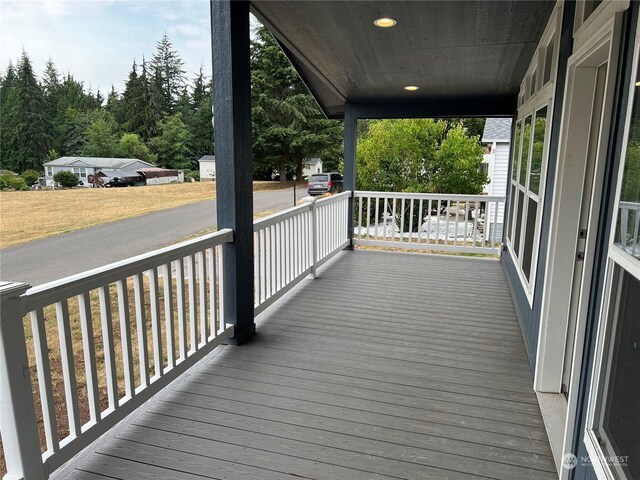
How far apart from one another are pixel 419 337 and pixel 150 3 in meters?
3.70

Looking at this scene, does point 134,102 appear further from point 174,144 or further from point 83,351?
point 83,351

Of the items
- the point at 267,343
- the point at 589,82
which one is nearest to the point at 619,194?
the point at 589,82

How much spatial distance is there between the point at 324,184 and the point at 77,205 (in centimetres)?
1035

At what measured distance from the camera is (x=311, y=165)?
17.4 metres

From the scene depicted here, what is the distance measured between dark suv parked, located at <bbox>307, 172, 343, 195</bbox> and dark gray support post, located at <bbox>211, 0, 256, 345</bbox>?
29.1 feet

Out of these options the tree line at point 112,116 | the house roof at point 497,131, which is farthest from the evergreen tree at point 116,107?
the house roof at point 497,131

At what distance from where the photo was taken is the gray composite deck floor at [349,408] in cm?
195

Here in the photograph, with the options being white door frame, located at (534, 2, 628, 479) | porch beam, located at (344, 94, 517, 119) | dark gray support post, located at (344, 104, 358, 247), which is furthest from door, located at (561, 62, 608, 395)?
dark gray support post, located at (344, 104, 358, 247)

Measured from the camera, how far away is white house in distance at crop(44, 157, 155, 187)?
253 centimetres

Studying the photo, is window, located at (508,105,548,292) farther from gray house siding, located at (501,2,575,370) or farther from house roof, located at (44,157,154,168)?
house roof, located at (44,157,154,168)

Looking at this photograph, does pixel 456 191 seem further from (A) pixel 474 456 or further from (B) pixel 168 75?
(A) pixel 474 456

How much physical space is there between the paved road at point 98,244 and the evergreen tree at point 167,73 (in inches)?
36.8

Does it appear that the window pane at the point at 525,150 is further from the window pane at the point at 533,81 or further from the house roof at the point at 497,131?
the house roof at the point at 497,131

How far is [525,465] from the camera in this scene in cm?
196
